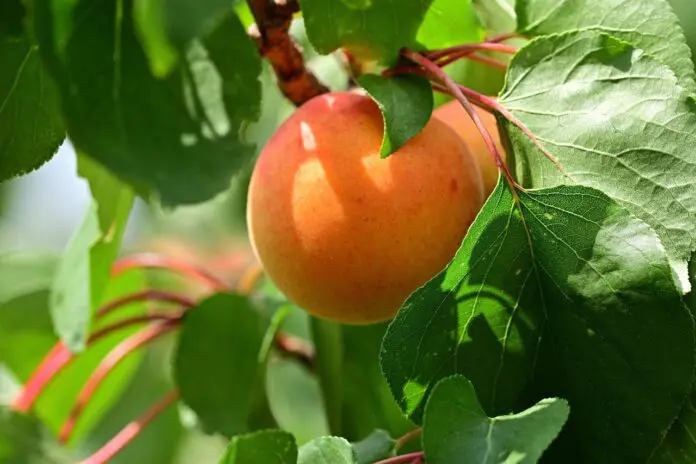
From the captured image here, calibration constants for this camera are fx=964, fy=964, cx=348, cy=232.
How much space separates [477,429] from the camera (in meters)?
0.58

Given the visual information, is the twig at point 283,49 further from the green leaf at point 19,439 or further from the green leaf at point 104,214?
the green leaf at point 19,439

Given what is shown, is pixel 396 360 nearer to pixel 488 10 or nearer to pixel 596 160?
pixel 596 160

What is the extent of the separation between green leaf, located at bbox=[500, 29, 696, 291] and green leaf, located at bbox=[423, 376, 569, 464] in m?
0.16

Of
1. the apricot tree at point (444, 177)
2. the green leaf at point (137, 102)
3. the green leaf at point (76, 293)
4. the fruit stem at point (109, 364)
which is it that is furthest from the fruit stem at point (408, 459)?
the fruit stem at point (109, 364)

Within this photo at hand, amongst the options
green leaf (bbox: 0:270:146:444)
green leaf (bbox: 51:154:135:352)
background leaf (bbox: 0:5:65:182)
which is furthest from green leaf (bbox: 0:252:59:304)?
background leaf (bbox: 0:5:65:182)

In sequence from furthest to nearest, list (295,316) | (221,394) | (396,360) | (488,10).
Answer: (295,316) → (221,394) → (488,10) → (396,360)

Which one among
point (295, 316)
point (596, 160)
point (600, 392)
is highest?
point (596, 160)

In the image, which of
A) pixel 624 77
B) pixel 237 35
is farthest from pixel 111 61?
pixel 624 77

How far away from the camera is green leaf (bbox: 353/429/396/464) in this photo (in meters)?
0.71

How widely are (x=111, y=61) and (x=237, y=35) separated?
5.0 inches

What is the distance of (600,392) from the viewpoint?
64cm

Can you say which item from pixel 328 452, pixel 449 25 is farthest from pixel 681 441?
pixel 449 25

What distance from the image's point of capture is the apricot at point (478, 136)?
826 millimetres

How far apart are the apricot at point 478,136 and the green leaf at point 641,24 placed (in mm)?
100
